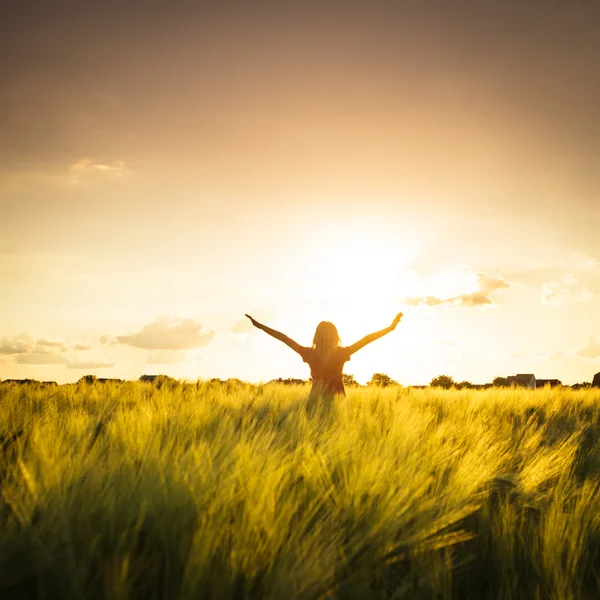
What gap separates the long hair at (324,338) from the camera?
23.2 feet

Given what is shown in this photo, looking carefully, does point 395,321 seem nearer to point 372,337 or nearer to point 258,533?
point 372,337

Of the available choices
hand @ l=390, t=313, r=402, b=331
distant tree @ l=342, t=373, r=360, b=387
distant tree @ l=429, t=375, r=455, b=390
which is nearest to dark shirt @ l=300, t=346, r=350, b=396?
hand @ l=390, t=313, r=402, b=331

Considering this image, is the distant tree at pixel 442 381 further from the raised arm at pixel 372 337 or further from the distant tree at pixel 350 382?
the raised arm at pixel 372 337

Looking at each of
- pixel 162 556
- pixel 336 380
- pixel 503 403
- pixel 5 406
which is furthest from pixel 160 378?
pixel 162 556

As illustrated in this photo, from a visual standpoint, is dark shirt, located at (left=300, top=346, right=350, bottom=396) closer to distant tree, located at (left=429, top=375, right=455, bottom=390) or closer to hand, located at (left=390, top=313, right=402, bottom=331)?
hand, located at (left=390, top=313, right=402, bottom=331)

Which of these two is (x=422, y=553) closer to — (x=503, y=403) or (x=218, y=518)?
(x=218, y=518)

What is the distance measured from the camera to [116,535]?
5.14 feet

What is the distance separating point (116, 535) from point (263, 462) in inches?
27.8

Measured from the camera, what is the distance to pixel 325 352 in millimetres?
7055

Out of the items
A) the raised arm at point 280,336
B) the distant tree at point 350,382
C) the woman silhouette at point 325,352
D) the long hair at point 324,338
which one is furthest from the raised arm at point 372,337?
the distant tree at point 350,382

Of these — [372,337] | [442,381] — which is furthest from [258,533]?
[442,381]

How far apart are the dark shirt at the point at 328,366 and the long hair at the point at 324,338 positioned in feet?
0.26

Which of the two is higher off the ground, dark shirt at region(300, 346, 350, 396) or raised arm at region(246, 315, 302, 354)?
raised arm at region(246, 315, 302, 354)

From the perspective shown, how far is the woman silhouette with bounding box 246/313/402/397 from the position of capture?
6.83 meters
